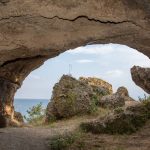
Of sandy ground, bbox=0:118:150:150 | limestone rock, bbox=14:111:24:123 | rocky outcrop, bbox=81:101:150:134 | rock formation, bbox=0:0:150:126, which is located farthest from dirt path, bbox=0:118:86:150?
rock formation, bbox=0:0:150:126

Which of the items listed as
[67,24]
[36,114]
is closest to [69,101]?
[36,114]

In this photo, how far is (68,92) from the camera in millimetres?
14430

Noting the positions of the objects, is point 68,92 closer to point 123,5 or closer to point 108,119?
point 108,119

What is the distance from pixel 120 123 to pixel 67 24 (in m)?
5.13

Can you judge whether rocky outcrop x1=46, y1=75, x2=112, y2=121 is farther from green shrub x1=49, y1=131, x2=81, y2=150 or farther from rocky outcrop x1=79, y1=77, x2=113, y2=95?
green shrub x1=49, y1=131, x2=81, y2=150

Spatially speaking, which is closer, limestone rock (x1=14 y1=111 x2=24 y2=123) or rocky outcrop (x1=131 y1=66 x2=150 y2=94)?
rocky outcrop (x1=131 y1=66 x2=150 y2=94)

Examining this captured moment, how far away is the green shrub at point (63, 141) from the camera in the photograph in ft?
29.8

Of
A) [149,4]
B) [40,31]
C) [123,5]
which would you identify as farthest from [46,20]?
[149,4]

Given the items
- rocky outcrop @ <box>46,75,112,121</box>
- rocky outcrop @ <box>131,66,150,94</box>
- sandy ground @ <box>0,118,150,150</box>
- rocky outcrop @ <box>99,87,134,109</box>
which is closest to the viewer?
sandy ground @ <box>0,118,150,150</box>

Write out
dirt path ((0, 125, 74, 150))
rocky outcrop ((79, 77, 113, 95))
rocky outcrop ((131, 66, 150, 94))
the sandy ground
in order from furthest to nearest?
rocky outcrop ((79, 77, 113, 95)) → rocky outcrop ((131, 66, 150, 94)) → the sandy ground → dirt path ((0, 125, 74, 150))

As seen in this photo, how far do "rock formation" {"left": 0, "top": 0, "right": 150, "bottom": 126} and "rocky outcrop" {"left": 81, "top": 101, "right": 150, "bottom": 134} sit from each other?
412 cm

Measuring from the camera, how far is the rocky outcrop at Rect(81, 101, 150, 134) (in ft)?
34.9

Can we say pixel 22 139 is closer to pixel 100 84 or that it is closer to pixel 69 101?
pixel 69 101

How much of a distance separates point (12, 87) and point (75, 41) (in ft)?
17.2
